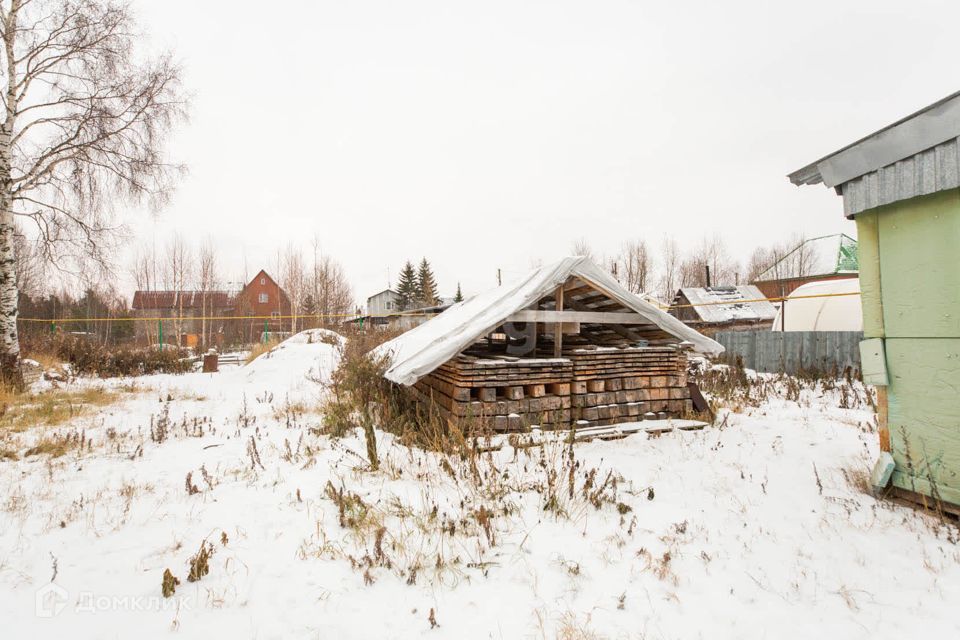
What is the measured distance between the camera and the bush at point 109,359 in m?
12.7

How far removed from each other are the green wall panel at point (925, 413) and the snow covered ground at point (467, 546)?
338 millimetres

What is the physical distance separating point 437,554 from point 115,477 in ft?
11.9

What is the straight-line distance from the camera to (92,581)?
2590 millimetres

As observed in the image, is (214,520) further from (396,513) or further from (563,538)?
(563,538)

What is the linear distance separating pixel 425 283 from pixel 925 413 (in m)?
52.0

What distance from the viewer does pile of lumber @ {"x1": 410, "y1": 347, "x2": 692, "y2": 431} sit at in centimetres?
526

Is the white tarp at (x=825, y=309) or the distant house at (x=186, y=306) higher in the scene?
the distant house at (x=186, y=306)

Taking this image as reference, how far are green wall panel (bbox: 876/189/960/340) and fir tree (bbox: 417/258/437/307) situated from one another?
49254mm

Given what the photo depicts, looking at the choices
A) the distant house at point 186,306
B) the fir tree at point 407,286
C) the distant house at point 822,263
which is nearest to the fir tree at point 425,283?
the fir tree at point 407,286

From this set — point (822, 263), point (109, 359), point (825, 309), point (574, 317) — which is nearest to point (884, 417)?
point (574, 317)

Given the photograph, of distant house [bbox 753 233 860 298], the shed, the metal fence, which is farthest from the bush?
distant house [bbox 753 233 860 298]

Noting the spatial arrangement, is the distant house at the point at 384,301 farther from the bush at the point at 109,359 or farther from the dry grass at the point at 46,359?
the dry grass at the point at 46,359

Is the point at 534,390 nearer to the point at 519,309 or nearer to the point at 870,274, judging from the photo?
the point at 519,309

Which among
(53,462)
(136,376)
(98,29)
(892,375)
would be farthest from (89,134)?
(892,375)
